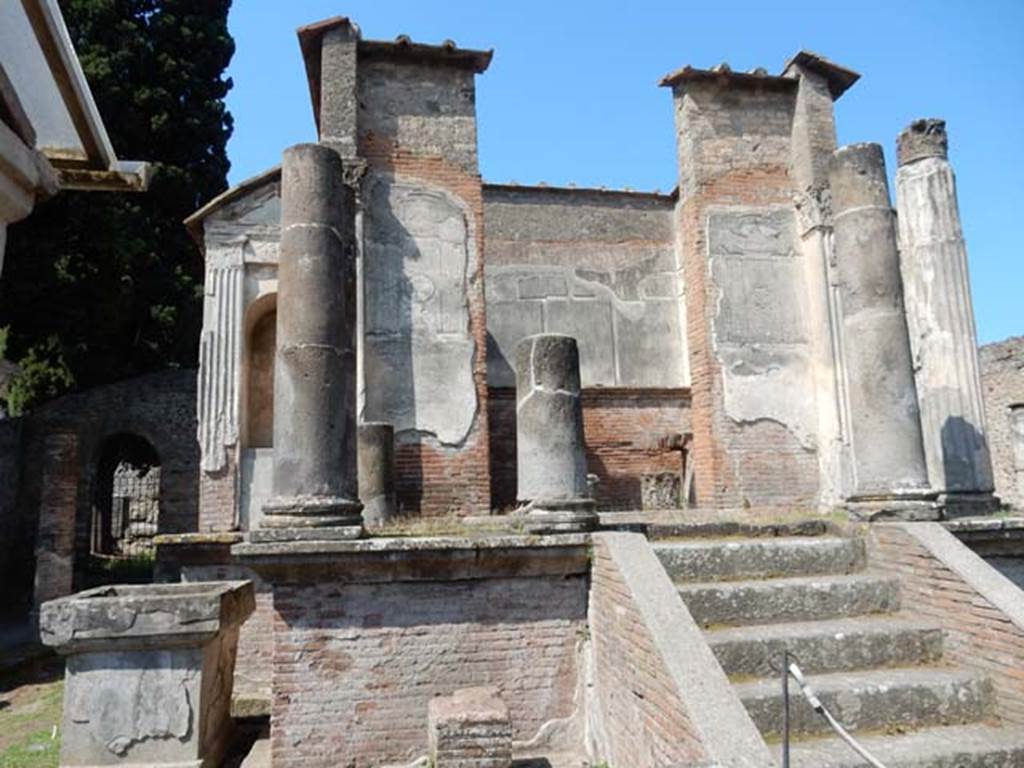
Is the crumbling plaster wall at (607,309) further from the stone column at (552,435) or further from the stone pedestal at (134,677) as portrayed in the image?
the stone pedestal at (134,677)

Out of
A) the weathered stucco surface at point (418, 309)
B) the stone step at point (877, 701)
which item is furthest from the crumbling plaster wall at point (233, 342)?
the stone step at point (877, 701)

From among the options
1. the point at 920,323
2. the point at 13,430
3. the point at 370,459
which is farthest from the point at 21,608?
the point at 920,323

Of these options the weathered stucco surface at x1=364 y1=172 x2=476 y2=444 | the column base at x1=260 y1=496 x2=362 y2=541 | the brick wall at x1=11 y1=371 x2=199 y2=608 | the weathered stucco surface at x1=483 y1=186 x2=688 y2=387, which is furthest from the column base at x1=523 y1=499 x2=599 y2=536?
the brick wall at x1=11 y1=371 x2=199 y2=608

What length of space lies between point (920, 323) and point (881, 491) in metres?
3.22

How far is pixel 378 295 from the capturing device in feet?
34.0

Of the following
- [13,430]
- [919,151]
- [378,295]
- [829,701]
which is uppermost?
[919,151]

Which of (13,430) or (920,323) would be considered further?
(13,430)

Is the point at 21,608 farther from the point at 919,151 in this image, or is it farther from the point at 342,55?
the point at 919,151

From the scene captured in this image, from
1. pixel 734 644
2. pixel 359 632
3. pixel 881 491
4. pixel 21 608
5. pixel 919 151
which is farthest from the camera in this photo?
pixel 21 608

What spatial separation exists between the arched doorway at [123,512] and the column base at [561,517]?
11.6m

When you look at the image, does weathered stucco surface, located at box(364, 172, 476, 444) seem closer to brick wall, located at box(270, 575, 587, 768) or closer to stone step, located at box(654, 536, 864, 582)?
brick wall, located at box(270, 575, 587, 768)

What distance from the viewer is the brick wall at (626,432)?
38.6 feet

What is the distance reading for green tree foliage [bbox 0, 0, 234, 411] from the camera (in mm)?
16453

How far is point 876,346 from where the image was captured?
259 inches
